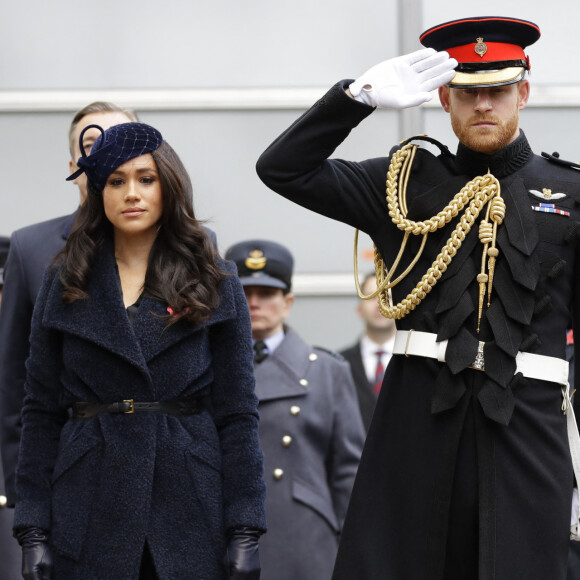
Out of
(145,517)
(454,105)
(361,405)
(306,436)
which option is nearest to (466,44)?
(454,105)

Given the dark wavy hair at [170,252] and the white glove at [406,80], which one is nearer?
the white glove at [406,80]

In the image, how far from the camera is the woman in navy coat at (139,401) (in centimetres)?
393

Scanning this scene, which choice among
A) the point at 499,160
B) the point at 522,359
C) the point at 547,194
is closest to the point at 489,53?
the point at 499,160

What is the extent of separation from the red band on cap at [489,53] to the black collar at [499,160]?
22cm

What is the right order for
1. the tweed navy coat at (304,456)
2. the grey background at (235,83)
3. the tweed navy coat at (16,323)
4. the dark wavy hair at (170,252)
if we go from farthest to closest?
the grey background at (235,83) < the tweed navy coat at (304,456) < the tweed navy coat at (16,323) < the dark wavy hair at (170,252)

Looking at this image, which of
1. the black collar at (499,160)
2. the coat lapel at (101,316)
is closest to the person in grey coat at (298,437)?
the coat lapel at (101,316)

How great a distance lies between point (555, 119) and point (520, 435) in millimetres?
5090

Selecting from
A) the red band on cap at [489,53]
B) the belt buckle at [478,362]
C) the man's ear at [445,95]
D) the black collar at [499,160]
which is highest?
the red band on cap at [489,53]

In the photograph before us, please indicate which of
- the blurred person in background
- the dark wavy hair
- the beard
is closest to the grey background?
the blurred person in background

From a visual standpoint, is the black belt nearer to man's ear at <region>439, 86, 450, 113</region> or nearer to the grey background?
man's ear at <region>439, 86, 450, 113</region>

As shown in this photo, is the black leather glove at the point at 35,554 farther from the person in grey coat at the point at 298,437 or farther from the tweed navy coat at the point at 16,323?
the person in grey coat at the point at 298,437

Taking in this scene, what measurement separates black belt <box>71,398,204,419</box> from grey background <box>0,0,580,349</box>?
421 cm

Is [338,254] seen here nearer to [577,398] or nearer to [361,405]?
[361,405]

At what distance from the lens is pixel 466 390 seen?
3.76m
